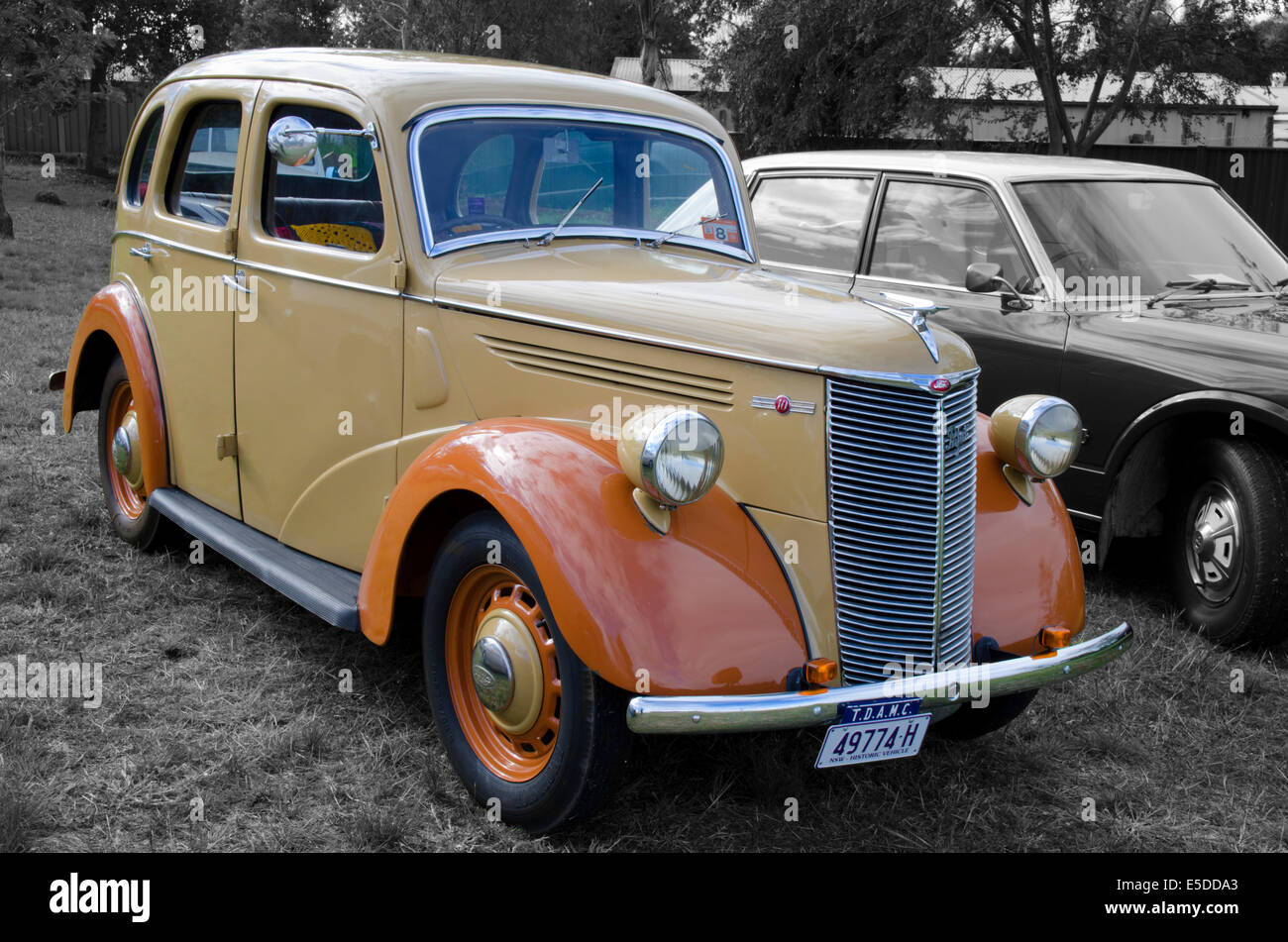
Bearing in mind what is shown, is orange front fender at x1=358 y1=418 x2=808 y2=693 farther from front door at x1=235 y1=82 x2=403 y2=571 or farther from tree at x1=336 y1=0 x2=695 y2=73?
tree at x1=336 y1=0 x2=695 y2=73

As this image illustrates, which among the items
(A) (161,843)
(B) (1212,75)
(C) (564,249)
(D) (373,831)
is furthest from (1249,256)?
(B) (1212,75)

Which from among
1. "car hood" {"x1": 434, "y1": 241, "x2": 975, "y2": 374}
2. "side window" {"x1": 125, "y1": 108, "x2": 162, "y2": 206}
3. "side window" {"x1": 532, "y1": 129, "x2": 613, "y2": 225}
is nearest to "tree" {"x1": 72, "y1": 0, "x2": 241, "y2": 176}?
"side window" {"x1": 125, "y1": 108, "x2": 162, "y2": 206}

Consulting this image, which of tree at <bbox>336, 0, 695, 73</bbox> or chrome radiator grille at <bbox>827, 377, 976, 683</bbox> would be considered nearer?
chrome radiator grille at <bbox>827, 377, 976, 683</bbox>

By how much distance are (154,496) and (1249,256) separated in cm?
498

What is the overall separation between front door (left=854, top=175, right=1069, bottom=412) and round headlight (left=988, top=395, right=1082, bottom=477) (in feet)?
5.61

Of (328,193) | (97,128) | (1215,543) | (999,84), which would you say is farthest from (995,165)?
(97,128)

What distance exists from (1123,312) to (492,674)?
339 centimetres

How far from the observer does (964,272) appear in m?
5.57

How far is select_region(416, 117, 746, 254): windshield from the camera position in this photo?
3619 mm

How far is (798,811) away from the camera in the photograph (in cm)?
326

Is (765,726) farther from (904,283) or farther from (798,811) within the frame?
(904,283)

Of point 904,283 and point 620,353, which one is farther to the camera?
point 904,283

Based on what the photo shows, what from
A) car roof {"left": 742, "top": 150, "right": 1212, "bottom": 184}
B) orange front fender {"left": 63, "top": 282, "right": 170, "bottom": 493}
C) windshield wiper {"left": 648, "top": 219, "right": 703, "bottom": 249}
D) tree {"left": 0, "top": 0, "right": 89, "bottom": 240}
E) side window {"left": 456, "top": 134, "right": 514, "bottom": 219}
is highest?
tree {"left": 0, "top": 0, "right": 89, "bottom": 240}

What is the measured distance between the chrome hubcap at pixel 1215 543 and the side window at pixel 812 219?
2.10 metres
